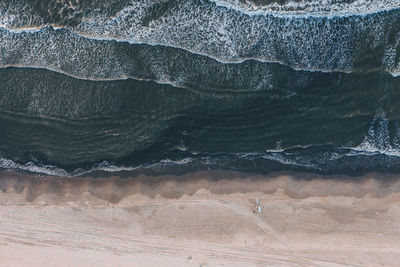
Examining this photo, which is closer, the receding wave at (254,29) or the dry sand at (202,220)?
the receding wave at (254,29)

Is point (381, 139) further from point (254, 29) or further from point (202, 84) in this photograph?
point (202, 84)

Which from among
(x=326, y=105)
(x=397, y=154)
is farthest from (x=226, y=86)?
(x=397, y=154)

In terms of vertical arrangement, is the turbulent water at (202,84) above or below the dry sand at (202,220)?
above

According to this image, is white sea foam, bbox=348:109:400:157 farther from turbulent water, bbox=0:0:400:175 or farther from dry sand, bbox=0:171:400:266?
dry sand, bbox=0:171:400:266

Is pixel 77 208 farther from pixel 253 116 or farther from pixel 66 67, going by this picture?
pixel 253 116

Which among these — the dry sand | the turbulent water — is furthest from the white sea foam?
the dry sand

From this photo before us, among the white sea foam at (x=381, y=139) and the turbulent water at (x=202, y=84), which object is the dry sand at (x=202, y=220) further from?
the white sea foam at (x=381, y=139)

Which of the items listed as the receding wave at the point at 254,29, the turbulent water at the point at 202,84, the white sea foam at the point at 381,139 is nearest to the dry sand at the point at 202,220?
the turbulent water at the point at 202,84

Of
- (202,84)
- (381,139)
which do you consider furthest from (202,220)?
(381,139)

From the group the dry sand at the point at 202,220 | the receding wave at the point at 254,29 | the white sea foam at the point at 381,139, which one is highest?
the receding wave at the point at 254,29
